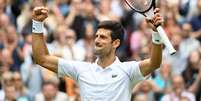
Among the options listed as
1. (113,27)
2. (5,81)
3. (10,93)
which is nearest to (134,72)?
(113,27)

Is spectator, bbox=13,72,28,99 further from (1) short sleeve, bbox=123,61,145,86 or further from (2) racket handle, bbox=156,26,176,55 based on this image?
(2) racket handle, bbox=156,26,176,55

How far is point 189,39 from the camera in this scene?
603 inches

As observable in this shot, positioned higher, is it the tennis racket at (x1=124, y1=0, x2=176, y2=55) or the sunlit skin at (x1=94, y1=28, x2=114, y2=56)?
the tennis racket at (x1=124, y1=0, x2=176, y2=55)

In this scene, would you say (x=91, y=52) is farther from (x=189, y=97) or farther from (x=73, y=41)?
(x=189, y=97)

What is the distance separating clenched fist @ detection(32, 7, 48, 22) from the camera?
836 centimetres

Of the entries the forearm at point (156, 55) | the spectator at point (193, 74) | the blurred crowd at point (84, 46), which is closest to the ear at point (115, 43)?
the forearm at point (156, 55)

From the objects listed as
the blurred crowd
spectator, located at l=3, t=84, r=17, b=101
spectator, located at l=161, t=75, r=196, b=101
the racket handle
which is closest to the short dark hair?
the racket handle

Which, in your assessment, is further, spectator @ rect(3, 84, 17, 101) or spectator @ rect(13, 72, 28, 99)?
spectator @ rect(13, 72, 28, 99)

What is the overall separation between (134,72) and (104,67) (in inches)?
12.3

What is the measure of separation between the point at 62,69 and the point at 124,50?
7114 mm

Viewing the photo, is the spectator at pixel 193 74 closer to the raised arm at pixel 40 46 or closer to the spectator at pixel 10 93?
the spectator at pixel 10 93

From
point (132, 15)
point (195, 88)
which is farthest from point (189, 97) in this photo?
point (132, 15)

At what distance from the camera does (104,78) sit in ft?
27.8

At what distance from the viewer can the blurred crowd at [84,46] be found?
45.5ft
